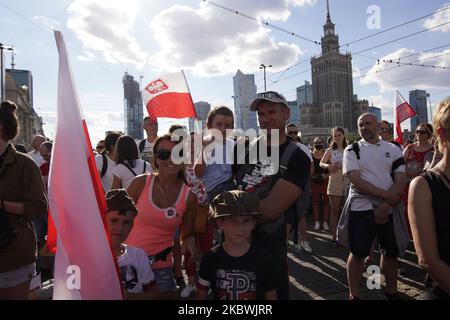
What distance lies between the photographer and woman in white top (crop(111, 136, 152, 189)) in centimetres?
422

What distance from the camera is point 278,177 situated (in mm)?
2451

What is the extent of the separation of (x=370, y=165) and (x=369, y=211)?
0.51 m

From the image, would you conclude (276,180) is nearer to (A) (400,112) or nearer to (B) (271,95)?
(B) (271,95)

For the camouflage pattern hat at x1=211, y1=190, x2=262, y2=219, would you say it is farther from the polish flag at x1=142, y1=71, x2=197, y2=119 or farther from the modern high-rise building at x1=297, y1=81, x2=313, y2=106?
the modern high-rise building at x1=297, y1=81, x2=313, y2=106

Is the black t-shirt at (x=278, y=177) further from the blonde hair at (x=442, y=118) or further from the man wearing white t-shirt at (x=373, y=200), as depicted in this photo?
the man wearing white t-shirt at (x=373, y=200)

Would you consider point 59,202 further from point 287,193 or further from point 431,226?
point 431,226

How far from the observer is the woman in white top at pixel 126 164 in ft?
13.9

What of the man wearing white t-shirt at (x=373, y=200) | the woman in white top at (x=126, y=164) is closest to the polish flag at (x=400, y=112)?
the man wearing white t-shirt at (x=373, y=200)

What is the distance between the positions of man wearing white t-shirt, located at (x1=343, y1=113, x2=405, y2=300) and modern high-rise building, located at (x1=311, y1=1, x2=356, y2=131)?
104 metres

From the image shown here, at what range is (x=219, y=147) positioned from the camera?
3.62 metres

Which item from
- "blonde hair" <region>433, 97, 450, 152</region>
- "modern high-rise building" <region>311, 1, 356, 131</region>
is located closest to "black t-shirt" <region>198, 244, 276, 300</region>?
"blonde hair" <region>433, 97, 450, 152</region>

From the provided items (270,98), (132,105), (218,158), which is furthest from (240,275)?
(132,105)
